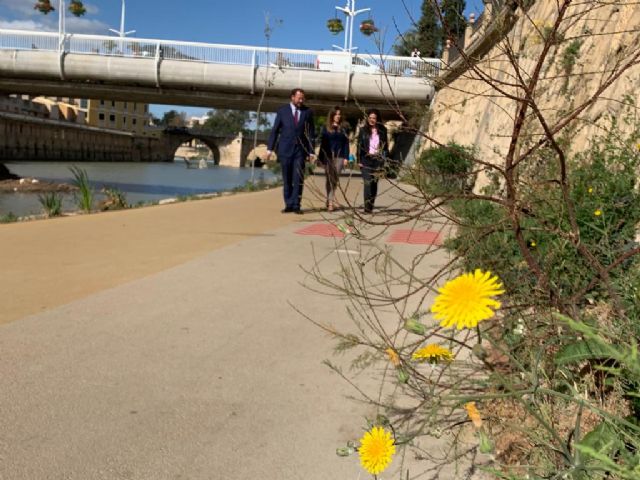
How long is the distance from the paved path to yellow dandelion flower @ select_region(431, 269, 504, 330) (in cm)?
94

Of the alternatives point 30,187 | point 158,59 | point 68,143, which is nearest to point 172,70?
point 158,59

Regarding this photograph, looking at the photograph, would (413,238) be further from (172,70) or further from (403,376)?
(172,70)

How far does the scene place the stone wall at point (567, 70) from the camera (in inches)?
94.6

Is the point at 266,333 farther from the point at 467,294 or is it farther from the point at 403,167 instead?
the point at 467,294

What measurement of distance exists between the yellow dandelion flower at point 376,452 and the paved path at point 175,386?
1.70 ft

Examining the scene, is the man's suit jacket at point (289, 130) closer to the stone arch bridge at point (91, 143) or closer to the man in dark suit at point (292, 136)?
the man in dark suit at point (292, 136)

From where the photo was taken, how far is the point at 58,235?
6.43m

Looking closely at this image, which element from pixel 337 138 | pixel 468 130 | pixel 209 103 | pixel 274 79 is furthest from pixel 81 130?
pixel 337 138

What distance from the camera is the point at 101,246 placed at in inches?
230

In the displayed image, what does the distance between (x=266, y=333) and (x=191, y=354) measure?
1.68 ft

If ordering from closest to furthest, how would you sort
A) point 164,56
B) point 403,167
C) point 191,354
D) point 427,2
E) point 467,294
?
point 467,294 → point 427,2 → point 403,167 → point 191,354 → point 164,56

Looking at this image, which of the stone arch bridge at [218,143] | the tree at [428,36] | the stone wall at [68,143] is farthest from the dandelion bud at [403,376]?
the stone arch bridge at [218,143]

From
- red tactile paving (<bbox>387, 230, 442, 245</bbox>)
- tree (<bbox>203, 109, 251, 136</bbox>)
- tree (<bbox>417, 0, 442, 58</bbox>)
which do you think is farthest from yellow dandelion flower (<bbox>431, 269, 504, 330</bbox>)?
tree (<bbox>203, 109, 251, 136</bbox>)

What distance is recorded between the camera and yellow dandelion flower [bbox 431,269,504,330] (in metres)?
1.24
